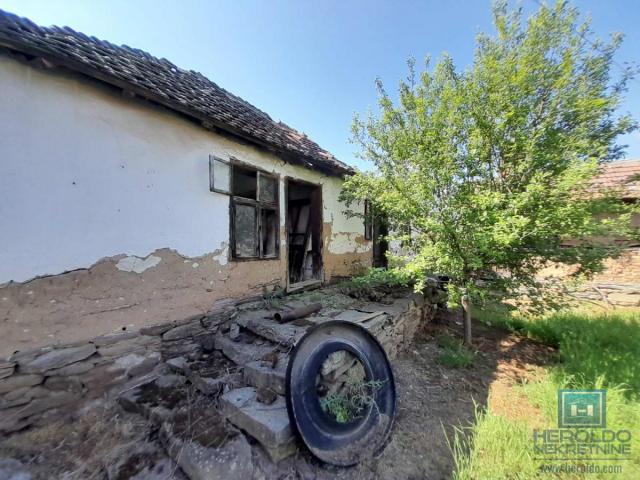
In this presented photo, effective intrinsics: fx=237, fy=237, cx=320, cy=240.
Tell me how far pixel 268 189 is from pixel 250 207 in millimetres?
551

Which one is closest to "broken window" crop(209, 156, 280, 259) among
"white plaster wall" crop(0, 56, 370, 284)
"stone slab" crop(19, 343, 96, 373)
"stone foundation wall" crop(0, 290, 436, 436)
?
"white plaster wall" crop(0, 56, 370, 284)

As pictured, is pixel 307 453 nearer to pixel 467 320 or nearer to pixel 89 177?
pixel 89 177

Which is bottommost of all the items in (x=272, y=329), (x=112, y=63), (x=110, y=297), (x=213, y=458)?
(x=213, y=458)

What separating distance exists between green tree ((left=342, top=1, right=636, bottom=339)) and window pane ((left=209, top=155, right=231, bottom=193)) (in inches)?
105

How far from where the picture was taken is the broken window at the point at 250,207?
365 centimetres

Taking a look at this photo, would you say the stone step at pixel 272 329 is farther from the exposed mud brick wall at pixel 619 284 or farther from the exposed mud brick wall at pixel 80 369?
the exposed mud brick wall at pixel 619 284

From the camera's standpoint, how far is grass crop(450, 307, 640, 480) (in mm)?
1890

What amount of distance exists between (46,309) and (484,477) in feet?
13.1

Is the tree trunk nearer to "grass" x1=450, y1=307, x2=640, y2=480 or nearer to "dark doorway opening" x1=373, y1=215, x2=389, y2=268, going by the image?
"grass" x1=450, y1=307, x2=640, y2=480

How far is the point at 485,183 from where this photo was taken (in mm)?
3773

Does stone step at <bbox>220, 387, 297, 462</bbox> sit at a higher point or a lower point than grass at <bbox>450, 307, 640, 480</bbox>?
higher

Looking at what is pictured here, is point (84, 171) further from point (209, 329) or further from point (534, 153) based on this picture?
point (534, 153)

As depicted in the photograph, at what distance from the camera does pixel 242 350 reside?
2.80 meters

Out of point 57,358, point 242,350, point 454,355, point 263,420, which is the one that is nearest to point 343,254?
point 454,355
